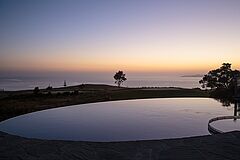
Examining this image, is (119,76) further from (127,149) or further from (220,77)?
(127,149)

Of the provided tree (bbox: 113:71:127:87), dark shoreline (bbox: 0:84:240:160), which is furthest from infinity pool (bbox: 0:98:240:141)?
tree (bbox: 113:71:127:87)

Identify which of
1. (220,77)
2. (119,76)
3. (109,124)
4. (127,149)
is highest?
(119,76)

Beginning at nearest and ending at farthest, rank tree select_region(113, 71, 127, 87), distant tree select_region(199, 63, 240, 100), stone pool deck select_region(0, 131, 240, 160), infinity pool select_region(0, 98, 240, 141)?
stone pool deck select_region(0, 131, 240, 160), infinity pool select_region(0, 98, 240, 141), distant tree select_region(199, 63, 240, 100), tree select_region(113, 71, 127, 87)

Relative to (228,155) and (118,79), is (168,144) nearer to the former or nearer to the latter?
(228,155)

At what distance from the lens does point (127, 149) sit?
5.54 metres

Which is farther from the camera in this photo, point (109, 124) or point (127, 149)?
point (109, 124)

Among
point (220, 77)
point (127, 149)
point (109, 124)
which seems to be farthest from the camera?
point (220, 77)

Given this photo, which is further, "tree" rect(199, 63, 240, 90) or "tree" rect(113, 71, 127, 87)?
"tree" rect(113, 71, 127, 87)

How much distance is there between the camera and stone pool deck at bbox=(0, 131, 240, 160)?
16.7ft

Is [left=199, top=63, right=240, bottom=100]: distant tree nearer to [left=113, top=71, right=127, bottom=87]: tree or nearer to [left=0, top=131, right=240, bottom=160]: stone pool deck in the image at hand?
[left=113, top=71, right=127, bottom=87]: tree

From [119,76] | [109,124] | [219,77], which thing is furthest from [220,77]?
[109,124]

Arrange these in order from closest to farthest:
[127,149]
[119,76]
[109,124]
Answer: [127,149], [109,124], [119,76]

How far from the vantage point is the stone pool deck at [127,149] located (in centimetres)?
508

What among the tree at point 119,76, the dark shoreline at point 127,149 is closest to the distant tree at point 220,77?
the tree at point 119,76
